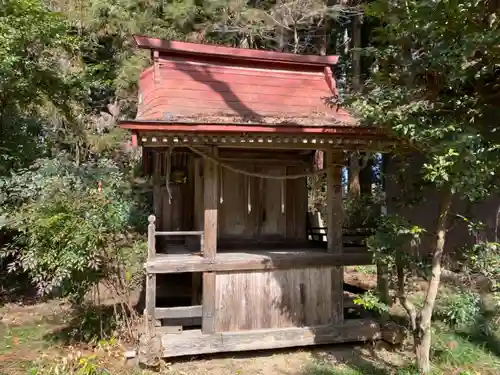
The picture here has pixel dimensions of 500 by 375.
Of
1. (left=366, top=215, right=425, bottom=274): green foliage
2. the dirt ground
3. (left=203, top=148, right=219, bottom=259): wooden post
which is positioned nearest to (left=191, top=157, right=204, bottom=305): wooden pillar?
(left=203, top=148, right=219, bottom=259): wooden post

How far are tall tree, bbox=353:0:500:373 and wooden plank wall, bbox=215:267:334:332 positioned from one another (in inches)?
52.0

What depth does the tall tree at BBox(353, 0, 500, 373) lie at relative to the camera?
14.4 feet

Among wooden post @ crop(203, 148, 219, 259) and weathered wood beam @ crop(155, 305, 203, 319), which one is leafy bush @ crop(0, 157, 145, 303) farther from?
wooden post @ crop(203, 148, 219, 259)

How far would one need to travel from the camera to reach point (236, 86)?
7.40 m

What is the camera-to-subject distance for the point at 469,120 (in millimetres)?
4969

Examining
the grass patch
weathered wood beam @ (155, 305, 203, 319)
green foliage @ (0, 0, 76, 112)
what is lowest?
the grass patch

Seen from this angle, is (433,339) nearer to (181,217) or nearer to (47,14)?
(181,217)

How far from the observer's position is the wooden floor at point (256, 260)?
5.85 metres

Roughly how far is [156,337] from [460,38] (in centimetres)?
508

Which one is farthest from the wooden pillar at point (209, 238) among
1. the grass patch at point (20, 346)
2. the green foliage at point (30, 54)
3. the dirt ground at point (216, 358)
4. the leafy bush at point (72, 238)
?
the green foliage at point (30, 54)

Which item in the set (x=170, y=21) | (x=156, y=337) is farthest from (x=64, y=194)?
(x=170, y=21)

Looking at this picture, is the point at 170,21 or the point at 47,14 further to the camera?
the point at 170,21

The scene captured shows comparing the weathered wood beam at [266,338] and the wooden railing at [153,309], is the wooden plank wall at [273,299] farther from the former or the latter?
the wooden railing at [153,309]

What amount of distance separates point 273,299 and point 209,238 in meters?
1.27
